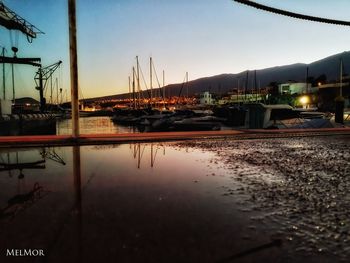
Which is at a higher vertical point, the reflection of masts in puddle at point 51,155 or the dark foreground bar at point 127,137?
the dark foreground bar at point 127,137

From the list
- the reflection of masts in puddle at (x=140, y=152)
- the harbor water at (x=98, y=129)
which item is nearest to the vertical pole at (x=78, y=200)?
the reflection of masts in puddle at (x=140, y=152)

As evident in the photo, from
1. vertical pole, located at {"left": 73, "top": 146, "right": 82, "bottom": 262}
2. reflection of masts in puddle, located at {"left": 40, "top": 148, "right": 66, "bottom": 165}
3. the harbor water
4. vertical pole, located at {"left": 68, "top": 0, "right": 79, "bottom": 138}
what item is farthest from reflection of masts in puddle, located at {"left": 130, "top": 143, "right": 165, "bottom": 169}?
the harbor water

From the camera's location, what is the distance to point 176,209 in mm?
3512

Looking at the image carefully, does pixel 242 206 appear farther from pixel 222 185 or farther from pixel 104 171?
pixel 104 171

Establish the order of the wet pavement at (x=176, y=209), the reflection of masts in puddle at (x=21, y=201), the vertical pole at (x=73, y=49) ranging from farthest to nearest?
the vertical pole at (x=73, y=49), the reflection of masts in puddle at (x=21, y=201), the wet pavement at (x=176, y=209)

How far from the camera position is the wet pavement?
2.44 m

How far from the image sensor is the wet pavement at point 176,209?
8.02 feet

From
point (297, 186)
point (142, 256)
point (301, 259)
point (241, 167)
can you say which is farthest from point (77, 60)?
point (301, 259)

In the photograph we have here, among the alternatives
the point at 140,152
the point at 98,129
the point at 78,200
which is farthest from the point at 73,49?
the point at 98,129

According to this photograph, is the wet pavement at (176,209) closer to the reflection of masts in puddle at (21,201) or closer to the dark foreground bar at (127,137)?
the reflection of masts in puddle at (21,201)

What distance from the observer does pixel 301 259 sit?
7.52ft

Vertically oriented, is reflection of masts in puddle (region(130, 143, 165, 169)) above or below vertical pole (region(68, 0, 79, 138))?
below

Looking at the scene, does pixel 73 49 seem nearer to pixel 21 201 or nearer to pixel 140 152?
pixel 140 152

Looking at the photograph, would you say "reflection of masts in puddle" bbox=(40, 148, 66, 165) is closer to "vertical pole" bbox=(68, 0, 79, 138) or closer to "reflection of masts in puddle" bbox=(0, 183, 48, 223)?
"vertical pole" bbox=(68, 0, 79, 138)
